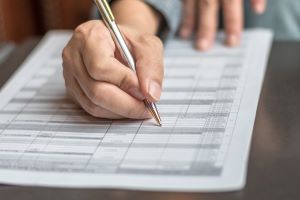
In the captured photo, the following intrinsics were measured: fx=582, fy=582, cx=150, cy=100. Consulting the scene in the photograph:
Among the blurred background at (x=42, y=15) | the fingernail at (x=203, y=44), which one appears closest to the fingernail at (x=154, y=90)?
the fingernail at (x=203, y=44)

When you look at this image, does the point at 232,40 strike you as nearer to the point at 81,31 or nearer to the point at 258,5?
the point at 258,5

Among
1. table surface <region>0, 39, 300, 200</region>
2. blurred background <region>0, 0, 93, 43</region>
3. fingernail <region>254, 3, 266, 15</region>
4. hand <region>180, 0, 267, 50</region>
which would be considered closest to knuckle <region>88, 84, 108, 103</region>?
table surface <region>0, 39, 300, 200</region>

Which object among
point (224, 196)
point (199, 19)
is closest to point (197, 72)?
point (199, 19)

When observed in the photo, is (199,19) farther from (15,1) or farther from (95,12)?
(15,1)

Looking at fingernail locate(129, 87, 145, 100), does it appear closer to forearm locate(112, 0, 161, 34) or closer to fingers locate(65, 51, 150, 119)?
fingers locate(65, 51, 150, 119)

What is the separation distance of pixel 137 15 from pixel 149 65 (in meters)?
0.21

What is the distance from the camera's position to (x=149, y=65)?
66 centimetres

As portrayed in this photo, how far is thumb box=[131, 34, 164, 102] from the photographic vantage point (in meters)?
0.63

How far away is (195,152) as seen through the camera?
0.58m

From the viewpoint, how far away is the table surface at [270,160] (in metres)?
0.52

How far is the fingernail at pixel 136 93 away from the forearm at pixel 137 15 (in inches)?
8.0

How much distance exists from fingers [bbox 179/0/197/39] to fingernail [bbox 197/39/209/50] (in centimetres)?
5

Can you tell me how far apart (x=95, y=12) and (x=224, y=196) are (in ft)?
1.60

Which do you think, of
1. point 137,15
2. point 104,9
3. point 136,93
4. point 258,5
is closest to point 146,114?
point 136,93
